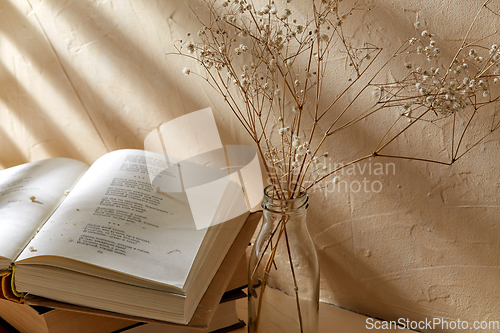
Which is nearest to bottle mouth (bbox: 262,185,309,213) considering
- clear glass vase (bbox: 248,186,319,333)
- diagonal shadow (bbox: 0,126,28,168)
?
clear glass vase (bbox: 248,186,319,333)

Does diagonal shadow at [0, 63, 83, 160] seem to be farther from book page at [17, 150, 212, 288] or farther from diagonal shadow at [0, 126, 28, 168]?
book page at [17, 150, 212, 288]

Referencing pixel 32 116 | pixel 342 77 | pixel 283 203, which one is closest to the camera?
pixel 283 203

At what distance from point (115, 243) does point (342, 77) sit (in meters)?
A: 0.46

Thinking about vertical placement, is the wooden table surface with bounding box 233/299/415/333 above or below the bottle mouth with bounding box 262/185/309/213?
below

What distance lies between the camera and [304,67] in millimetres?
726

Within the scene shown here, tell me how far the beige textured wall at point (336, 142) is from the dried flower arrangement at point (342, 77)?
1.0 inches

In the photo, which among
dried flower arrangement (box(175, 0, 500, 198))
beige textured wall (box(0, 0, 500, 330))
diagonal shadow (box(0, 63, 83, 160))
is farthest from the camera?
diagonal shadow (box(0, 63, 83, 160))

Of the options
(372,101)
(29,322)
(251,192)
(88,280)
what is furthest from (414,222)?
(29,322)

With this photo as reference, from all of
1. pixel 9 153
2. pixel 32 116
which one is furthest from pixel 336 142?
pixel 9 153

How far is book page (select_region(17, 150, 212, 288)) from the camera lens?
58 centimetres

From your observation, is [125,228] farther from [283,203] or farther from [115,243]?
[283,203]

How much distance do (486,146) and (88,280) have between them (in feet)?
2.04

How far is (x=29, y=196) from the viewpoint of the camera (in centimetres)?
78

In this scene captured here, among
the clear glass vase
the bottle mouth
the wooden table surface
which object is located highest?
the bottle mouth
